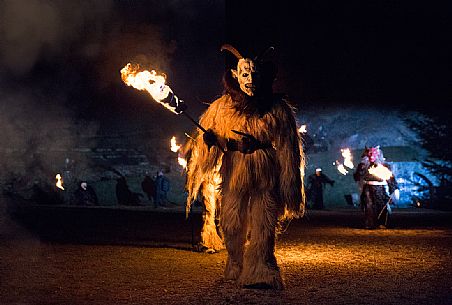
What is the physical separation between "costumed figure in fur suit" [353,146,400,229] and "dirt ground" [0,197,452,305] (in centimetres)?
130

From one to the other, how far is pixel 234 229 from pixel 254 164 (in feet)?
2.42

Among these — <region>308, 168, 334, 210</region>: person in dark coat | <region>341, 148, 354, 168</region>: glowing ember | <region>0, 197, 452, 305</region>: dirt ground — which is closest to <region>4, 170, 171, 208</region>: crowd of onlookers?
<region>308, 168, 334, 210</region>: person in dark coat

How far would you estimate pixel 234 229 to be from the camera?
730 centimetres

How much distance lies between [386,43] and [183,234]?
19.3 metres

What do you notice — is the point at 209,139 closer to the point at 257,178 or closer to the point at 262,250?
the point at 257,178

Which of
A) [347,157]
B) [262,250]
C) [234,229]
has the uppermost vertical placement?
[347,157]

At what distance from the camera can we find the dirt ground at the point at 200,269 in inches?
251

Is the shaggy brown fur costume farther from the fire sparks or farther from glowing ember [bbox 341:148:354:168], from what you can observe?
glowing ember [bbox 341:148:354:168]

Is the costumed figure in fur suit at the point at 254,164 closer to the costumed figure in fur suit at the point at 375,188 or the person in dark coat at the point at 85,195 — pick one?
the costumed figure in fur suit at the point at 375,188

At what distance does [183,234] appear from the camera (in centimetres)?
1388

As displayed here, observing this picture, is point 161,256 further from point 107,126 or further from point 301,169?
point 107,126

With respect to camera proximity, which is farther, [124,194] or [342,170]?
[124,194]

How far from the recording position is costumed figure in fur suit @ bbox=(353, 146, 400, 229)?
15.6 meters

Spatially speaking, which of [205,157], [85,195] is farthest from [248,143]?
[85,195]
